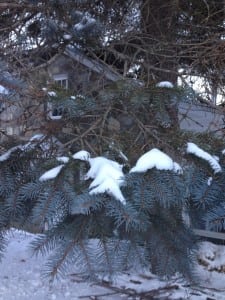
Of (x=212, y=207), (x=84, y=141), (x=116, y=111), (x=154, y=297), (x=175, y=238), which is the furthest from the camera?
(x=154, y=297)

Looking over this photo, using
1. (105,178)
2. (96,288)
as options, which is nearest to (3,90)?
(105,178)

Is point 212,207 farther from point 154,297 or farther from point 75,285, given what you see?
point 75,285

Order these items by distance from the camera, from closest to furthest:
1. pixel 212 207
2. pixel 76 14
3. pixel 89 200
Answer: pixel 89 200 → pixel 212 207 → pixel 76 14

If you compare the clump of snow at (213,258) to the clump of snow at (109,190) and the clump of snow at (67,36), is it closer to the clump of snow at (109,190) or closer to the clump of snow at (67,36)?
the clump of snow at (67,36)

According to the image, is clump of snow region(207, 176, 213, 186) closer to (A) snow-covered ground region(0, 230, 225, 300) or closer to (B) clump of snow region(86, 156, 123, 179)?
(B) clump of snow region(86, 156, 123, 179)

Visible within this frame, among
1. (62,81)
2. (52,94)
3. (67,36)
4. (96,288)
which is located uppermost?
(67,36)

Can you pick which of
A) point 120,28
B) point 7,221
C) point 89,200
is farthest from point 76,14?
point 89,200

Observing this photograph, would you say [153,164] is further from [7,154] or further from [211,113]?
[211,113]

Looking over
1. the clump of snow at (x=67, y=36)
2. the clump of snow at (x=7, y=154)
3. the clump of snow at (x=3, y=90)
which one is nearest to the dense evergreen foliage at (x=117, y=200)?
the clump of snow at (x=7, y=154)

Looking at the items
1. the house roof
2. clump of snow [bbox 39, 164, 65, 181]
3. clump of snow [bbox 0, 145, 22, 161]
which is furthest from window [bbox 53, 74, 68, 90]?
clump of snow [bbox 39, 164, 65, 181]

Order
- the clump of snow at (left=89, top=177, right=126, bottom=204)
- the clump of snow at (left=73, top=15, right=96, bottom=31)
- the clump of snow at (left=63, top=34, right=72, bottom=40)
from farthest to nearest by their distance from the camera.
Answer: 1. the clump of snow at (left=63, top=34, right=72, bottom=40)
2. the clump of snow at (left=73, top=15, right=96, bottom=31)
3. the clump of snow at (left=89, top=177, right=126, bottom=204)

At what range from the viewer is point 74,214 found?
69.7 inches

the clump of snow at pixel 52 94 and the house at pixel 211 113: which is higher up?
the clump of snow at pixel 52 94

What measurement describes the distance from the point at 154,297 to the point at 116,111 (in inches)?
96.5
